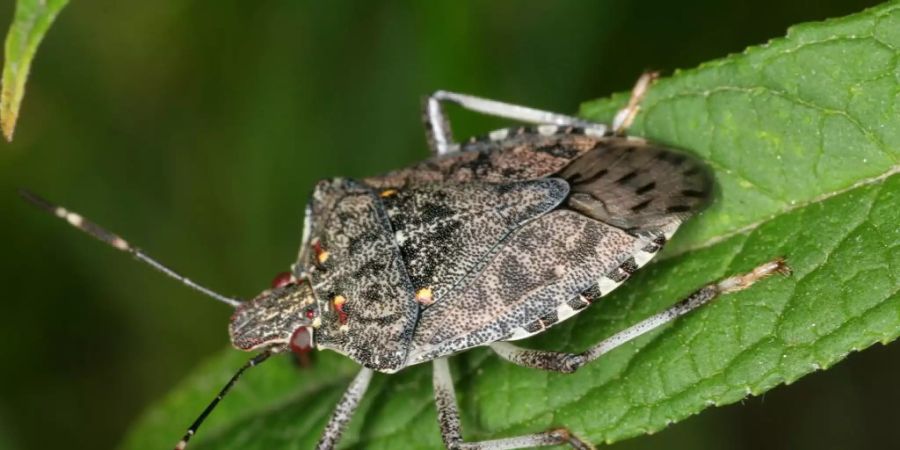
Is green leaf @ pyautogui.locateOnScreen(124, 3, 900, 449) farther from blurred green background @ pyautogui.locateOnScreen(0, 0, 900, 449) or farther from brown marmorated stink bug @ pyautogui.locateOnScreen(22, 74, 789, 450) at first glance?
blurred green background @ pyautogui.locateOnScreen(0, 0, 900, 449)

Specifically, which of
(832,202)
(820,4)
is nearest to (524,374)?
(832,202)

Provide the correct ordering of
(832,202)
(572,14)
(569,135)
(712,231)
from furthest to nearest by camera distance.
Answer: (572,14)
(569,135)
(712,231)
(832,202)

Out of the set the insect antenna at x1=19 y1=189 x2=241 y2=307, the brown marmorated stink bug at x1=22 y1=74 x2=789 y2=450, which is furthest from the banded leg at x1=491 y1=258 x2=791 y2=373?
the insect antenna at x1=19 y1=189 x2=241 y2=307

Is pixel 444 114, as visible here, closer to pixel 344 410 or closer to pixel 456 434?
pixel 344 410

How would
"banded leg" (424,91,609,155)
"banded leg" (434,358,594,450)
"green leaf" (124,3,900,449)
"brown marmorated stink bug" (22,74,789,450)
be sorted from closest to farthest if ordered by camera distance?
1. "green leaf" (124,3,900,449)
2. "banded leg" (434,358,594,450)
3. "brown marmorated stink bug" (22,74,789,450)
4. "banded leg" (424,91,609,155)

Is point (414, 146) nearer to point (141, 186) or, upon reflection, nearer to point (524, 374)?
point (141, 186)
